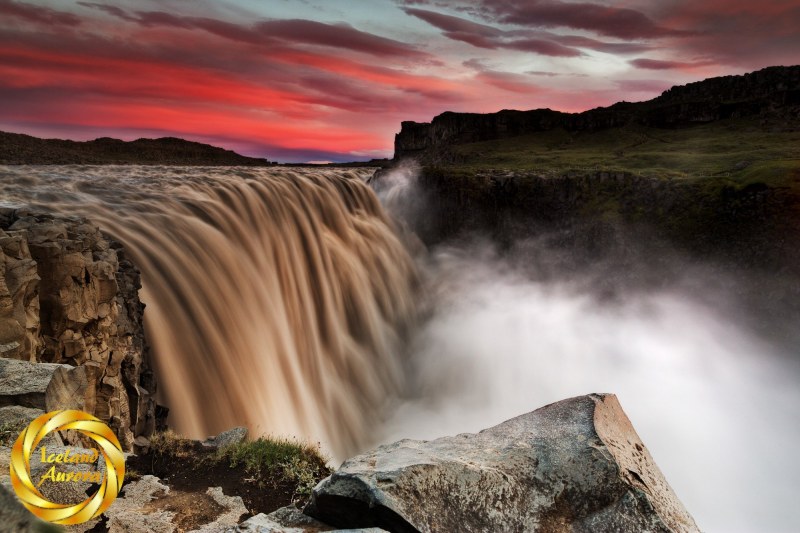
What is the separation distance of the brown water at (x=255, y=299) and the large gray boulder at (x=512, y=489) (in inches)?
333

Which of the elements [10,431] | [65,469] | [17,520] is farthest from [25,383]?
[17,520]

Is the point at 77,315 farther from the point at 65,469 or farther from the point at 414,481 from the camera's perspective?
the point at 414,481

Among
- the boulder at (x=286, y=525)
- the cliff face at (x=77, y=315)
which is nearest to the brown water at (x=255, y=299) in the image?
the cliff face at (x=77, y=315)

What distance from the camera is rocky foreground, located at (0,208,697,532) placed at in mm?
4137

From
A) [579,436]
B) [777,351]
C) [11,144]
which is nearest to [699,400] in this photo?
[777,351]

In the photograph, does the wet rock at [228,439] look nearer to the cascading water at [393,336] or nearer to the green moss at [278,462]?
the green moss at [278,462]

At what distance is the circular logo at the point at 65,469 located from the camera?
12.1 ft

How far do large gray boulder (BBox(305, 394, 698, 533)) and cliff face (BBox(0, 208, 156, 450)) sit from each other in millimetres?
4435

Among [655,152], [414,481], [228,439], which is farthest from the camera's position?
[655,152]

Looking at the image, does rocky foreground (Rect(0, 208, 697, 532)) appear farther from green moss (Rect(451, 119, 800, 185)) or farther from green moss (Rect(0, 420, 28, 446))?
green moss (Rect(451, 119, 800, 185))

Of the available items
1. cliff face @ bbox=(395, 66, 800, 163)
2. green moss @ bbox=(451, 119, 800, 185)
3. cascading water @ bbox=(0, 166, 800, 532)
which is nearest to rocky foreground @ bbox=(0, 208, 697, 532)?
cascading water @ bbox=(0, 166, 800, 532)

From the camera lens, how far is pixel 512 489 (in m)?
4.47

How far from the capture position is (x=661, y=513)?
4.29m

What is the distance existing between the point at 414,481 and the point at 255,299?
13.0 meters
